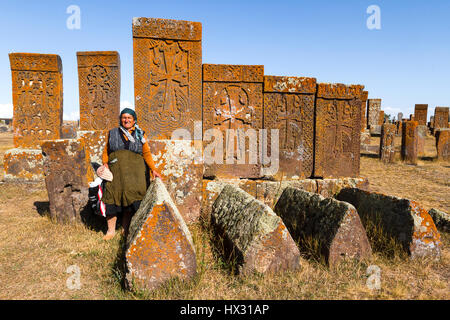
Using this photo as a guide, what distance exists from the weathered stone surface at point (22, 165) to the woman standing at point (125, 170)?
380 centimetres

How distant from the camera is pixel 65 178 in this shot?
11.5 ft

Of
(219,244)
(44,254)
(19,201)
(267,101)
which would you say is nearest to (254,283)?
(219,244)

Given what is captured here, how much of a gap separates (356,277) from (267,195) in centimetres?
211

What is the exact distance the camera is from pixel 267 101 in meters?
4.52

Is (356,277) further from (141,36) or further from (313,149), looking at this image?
(141,36)

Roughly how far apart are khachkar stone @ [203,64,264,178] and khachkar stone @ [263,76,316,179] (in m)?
0.17

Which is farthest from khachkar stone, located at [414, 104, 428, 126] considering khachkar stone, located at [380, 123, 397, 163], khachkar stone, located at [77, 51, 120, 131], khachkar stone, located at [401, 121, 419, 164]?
khachkar stone, located at [77, 51, 120, 131]

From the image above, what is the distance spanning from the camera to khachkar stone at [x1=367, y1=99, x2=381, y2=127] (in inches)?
721

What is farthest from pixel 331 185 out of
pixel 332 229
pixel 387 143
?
pixel 387 143

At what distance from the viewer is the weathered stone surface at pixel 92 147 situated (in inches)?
142

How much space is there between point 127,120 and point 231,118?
179cm

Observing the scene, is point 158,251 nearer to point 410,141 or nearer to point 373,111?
point 410,141

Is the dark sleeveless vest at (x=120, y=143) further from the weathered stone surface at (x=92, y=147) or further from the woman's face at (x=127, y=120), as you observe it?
A: the weathered stone surface at (x=92, y=147)

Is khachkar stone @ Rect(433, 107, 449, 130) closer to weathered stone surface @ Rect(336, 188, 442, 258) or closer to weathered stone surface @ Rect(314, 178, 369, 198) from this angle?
weathered stone surface @ Rect(314, 178, 369, 198)
